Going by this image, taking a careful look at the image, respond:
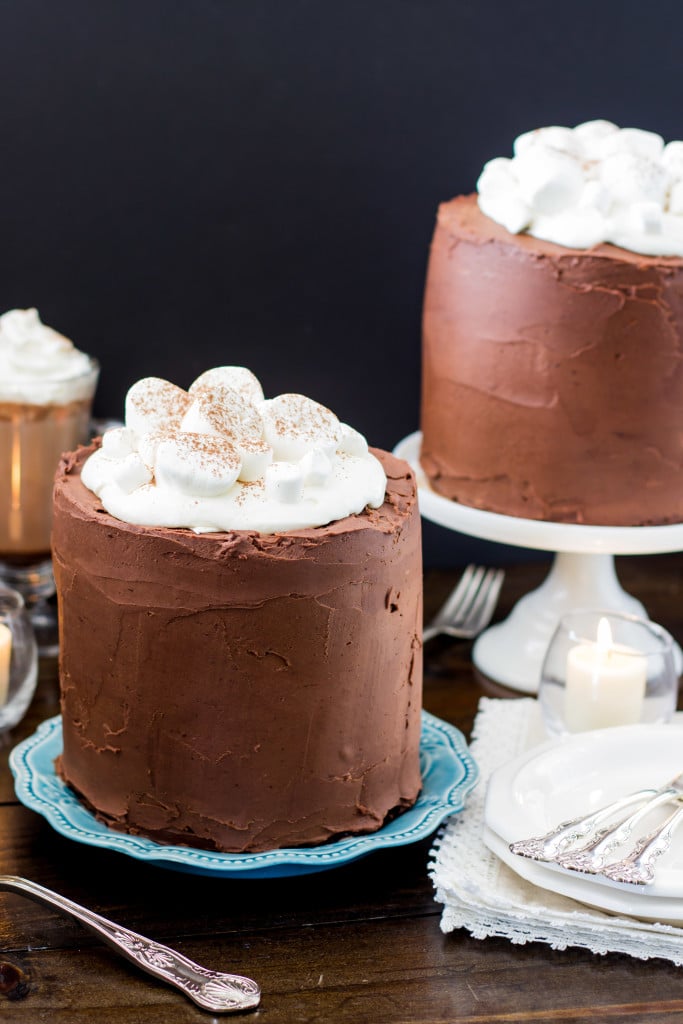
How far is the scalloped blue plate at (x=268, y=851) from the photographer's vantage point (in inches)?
41.5

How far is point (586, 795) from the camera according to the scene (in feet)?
3.80

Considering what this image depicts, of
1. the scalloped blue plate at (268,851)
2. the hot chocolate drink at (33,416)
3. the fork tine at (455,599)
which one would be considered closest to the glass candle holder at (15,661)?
the scalloped blue plate at (268,851)

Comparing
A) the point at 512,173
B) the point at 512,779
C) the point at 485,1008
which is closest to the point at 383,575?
the point at 512,779

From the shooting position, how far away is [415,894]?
43.4 inches

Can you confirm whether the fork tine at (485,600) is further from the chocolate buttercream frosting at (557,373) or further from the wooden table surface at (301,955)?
the wooden table surface at (301,955)

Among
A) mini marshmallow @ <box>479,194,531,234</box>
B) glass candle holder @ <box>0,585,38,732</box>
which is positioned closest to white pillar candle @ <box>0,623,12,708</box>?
glass candle holder @ <box>0,585,38,732</box>

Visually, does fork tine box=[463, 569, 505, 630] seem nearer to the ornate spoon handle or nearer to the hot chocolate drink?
the hot chocolate drink

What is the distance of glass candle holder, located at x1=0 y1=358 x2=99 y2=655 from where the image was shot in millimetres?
1537

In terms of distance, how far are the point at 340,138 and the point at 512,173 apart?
0.37 m

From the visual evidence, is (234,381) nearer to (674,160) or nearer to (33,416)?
(33,416)

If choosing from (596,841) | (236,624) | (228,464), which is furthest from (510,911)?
(228,464)

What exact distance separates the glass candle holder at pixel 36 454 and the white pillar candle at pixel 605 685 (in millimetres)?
624

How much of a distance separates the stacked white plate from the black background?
0.79 meters

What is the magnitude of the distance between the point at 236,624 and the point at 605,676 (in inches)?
17.7
